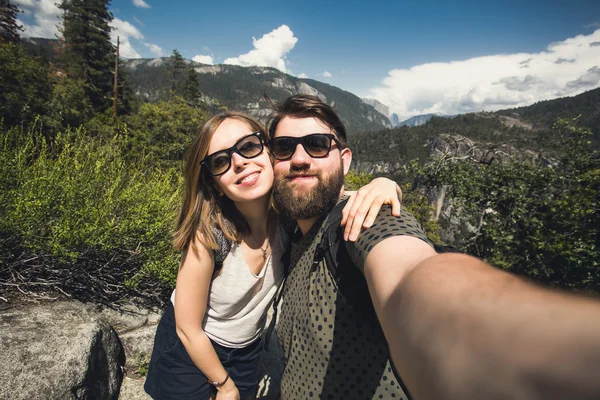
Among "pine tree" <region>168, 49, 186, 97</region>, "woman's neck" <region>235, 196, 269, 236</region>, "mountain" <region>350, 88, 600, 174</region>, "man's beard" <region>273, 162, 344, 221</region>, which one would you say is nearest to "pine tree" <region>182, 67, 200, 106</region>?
"pine tree" <region>168, 49, 186, 97</region>

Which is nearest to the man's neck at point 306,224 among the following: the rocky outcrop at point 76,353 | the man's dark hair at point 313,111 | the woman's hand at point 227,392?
Answer: the man's dark hair at point 313,111

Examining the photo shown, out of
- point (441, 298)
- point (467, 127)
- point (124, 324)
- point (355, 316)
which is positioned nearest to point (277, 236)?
point (355, 316)

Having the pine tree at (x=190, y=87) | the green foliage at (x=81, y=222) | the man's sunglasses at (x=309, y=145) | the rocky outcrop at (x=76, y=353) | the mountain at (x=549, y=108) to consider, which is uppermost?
the mountain at (x=549, y=108)

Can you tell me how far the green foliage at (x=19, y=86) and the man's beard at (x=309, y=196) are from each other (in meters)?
11.5

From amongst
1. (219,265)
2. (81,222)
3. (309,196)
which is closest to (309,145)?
(309,196)

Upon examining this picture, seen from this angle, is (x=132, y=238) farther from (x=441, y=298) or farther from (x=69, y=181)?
(x=441, y=298)

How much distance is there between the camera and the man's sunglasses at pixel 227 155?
175 cm

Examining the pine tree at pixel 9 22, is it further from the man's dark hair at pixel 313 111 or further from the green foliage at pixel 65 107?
the man's dark hair at pixel 313 111

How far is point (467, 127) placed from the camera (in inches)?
3329

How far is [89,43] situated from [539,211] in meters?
34.5

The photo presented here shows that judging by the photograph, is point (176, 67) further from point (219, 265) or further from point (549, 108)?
point (549, 108)

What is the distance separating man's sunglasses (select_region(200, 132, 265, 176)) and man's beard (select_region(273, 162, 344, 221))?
30cm

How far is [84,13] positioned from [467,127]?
9539 centimetres

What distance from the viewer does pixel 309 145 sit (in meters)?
1.78
